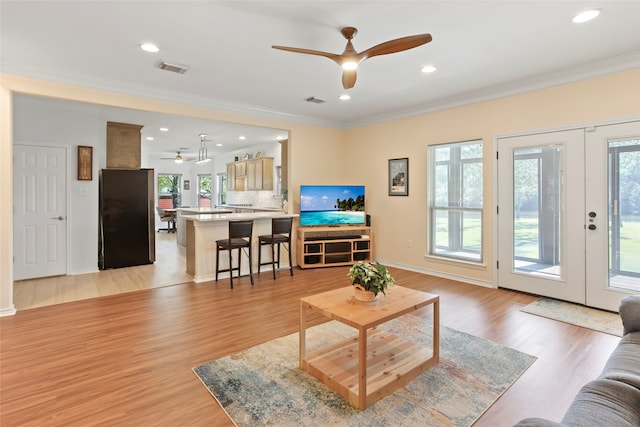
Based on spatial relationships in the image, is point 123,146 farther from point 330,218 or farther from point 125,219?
point 330,218

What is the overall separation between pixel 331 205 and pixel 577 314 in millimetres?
3819

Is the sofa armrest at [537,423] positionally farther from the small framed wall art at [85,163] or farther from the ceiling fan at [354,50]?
the small framed wall art at [85,163]

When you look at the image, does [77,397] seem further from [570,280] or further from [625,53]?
[625,53]

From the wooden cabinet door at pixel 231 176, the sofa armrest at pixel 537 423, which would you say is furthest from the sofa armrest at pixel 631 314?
the wooden cabinet door at pixel 231 176

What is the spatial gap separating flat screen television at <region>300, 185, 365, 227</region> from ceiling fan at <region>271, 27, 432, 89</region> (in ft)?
9.91

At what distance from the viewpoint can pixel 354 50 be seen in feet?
9.17

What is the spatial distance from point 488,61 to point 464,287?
9.71 feet

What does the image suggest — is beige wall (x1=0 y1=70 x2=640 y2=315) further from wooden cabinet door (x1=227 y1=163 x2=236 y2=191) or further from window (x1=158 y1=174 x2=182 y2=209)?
window (x1=158 y1=174 x2=182 y2=209)

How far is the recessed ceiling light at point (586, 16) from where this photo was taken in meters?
2.62

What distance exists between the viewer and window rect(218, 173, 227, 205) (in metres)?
11.2

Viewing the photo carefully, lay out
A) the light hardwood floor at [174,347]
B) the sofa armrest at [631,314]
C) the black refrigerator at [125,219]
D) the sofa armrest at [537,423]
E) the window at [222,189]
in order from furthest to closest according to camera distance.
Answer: the window at [222,189], the black refrigerator at [125,219], the light hardwood floor at [174,347], the sofa armrest at [631,314], the sofa armrest at [537,423]

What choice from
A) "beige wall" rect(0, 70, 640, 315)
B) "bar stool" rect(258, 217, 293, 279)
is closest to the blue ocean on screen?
"beige wall" rect(0, 70, 640, 315)

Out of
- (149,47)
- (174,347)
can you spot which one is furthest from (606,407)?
(149,47)

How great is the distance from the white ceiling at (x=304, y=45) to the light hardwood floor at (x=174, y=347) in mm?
2758
